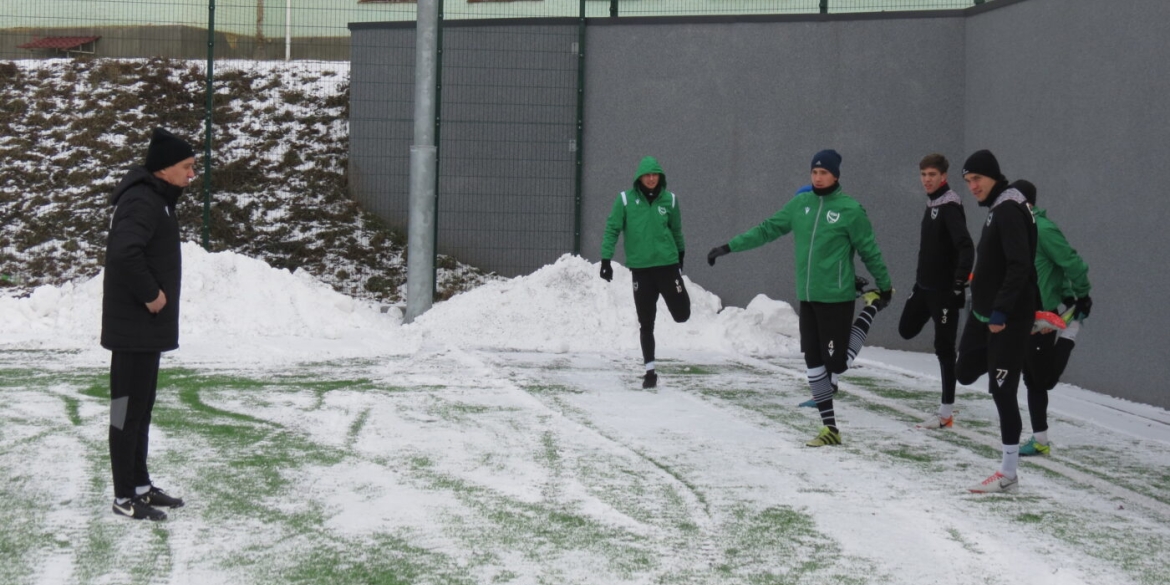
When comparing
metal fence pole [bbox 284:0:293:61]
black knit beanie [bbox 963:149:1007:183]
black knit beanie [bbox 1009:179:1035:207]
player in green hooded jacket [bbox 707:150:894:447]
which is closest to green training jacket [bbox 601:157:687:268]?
player in green hooded jacket [bbox 707:150:894:447]

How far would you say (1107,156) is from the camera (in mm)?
10602

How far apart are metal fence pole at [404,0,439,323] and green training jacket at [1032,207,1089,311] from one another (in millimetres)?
8124

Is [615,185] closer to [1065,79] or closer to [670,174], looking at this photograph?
[670,174]

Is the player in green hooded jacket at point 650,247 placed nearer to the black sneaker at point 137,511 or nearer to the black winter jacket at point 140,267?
the black winter jacket at point 140,267

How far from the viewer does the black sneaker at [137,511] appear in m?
5.64

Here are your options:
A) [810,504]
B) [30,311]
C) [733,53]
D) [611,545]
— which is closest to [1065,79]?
[733,53]

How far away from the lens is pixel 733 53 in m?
14.8

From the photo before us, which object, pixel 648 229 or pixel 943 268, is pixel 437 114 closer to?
pixel 648 229

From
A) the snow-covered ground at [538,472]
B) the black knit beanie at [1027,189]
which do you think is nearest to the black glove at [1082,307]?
the black knit beanie at [1027,189]

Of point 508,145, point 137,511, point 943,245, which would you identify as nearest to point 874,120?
point 508,145

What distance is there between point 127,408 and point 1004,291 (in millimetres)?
4091

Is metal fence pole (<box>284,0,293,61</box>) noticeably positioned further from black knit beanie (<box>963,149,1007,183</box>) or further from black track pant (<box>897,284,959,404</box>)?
black knit beanie (<box>963,149,1007,183</box>)

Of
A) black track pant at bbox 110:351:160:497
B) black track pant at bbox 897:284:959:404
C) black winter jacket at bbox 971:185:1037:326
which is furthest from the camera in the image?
black track pant at bbox 897:284:959:404

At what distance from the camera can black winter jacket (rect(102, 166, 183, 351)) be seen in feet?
18.2
